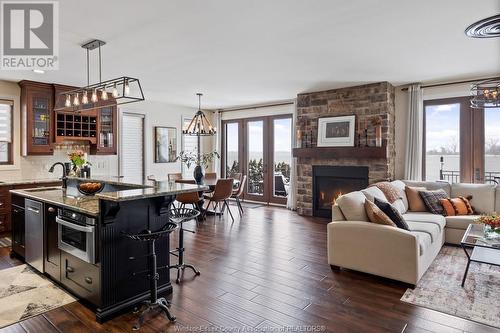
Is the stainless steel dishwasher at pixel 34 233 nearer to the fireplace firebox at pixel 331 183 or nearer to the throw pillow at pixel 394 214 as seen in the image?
the throw pillow at pixel 394 214

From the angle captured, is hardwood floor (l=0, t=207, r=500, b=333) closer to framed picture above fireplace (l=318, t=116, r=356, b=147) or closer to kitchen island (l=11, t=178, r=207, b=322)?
kitchen island (l=11, t=178, r=207, b=322)

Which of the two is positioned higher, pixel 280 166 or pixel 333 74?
pixel 333 74

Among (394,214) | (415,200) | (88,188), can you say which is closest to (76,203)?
(88,188)

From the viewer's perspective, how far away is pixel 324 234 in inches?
210

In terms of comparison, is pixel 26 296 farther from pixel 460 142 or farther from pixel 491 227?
pixel 460 142

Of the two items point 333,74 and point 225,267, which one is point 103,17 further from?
point 333,74

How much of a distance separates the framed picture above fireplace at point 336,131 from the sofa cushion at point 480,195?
201 cm

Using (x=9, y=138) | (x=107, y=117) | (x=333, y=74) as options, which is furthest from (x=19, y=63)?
(x=333, y=74)

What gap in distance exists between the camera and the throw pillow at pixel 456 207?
15.6 ft

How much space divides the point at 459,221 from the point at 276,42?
3.62 metres

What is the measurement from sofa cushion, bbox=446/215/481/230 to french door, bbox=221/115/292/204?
13.1 feet

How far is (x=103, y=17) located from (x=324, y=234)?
4392 mm

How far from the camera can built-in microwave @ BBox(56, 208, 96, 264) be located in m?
2.63

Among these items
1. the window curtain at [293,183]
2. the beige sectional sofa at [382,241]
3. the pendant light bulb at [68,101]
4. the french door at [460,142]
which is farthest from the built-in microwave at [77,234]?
the french door at [460,142]
